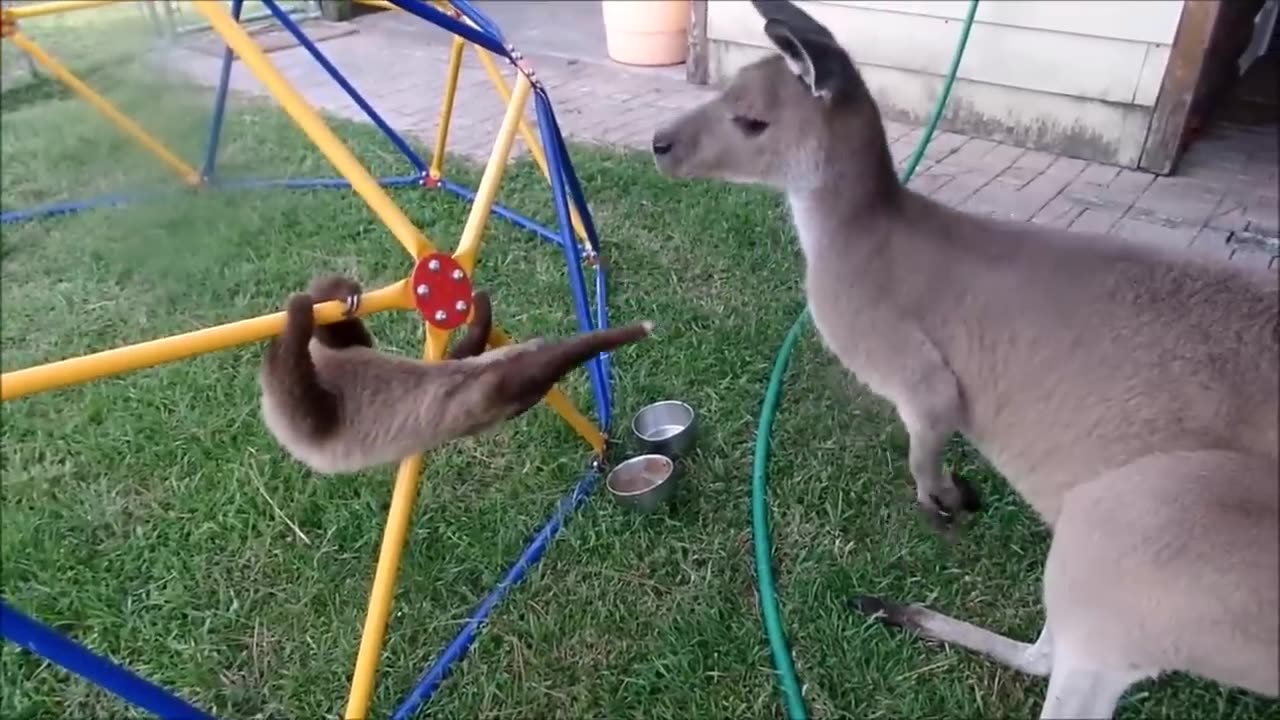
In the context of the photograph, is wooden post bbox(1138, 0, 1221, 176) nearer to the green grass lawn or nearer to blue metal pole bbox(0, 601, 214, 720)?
the green grass lawn

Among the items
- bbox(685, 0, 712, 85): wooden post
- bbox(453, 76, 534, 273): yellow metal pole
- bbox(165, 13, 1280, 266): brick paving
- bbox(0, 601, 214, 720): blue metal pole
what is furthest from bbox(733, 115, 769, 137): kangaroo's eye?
bbox(685, 0, 712, 85): wooden post

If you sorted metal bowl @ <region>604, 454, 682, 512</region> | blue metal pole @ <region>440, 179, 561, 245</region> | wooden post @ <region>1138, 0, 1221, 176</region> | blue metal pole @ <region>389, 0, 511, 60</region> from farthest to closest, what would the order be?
1. wooden post @ <region>1138, 0, 1221, 176</region>
2. blue metal pole @ <region>440, 179, 561, 245</region>
3. metal bowl @ <region>604, 454, 682, 512</region>
4. blue metal pole @ <region>389, 0, 511, 60</region>

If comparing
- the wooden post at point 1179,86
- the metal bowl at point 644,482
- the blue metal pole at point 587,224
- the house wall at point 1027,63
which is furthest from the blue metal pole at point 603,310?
the wooden post at point 1179,86

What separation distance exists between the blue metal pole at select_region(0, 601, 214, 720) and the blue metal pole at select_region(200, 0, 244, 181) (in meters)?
0.88

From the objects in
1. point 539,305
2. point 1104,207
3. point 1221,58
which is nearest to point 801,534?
point 539,305

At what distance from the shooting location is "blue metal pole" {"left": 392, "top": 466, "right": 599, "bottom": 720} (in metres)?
2.27

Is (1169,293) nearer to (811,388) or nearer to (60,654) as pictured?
(811,388)

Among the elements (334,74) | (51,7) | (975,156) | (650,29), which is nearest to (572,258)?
(51,7)

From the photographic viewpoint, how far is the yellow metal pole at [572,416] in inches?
99.7

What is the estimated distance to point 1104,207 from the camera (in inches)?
179

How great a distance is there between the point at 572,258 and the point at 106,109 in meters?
1.30

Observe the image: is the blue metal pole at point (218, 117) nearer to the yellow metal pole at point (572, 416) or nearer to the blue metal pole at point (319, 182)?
the blue metal pole at point (319, 182)

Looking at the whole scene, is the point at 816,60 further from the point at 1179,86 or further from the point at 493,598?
the point at 1179,86

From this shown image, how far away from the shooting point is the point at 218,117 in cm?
233
